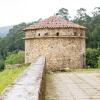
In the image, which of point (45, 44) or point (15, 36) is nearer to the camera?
point (45, 44)

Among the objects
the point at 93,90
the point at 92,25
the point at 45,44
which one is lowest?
the point at 93,90

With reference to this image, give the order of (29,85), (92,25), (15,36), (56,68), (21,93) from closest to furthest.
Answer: (21,93)
(29,85)
(56,68)
(92,25)
(15,36)

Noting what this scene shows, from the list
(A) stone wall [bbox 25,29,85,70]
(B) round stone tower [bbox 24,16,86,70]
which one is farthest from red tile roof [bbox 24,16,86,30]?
(A) stone wall [bbox 25,29,85,70]

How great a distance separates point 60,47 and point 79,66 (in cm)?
190

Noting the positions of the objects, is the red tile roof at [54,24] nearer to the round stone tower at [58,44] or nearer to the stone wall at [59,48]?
the round stone tower at [58,44]

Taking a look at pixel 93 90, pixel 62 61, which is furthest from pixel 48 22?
pixel 93 90

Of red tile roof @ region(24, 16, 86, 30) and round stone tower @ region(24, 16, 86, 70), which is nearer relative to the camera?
round stone tower @ region(24, 16, 86, 70)

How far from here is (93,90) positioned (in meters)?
12.2

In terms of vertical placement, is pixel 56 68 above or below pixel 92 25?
below

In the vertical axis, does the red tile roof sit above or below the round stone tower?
above

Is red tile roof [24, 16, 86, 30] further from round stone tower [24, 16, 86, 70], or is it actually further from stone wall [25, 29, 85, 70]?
stone wall [25, 29, 85, 70]

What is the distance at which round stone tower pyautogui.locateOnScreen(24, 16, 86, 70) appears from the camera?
27.5 m

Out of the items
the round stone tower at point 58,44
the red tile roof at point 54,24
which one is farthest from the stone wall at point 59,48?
the red tile roof at point 54,24

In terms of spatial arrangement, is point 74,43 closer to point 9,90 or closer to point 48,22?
point 48,22
